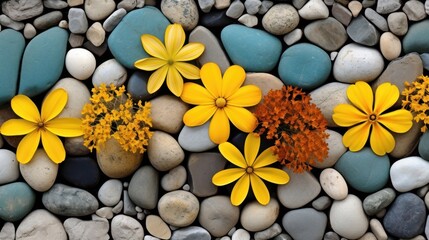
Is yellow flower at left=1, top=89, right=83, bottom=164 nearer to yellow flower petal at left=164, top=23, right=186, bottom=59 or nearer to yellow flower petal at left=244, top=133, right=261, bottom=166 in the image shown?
yellow flower petal at left=164, top=23, right=186, bottom=59

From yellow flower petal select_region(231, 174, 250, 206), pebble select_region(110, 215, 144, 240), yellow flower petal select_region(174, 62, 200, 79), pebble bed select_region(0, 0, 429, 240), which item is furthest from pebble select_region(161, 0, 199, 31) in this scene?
pebble select_region(110, 215, 144, 240)

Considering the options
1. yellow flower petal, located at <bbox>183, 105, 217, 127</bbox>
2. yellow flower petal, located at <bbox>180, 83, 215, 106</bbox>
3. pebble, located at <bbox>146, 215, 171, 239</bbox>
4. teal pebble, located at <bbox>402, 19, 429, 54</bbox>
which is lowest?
pebble, located at <bbox>146, 215, 171, 239</bbox>

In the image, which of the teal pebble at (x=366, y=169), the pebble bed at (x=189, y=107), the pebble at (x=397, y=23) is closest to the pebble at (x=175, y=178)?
the pebble bed at (x=189, y=107)

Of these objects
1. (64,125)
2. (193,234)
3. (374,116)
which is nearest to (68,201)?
(64,125)

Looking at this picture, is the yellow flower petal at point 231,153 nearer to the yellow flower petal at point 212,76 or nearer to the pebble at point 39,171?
the yellow flower petal at point 212,76

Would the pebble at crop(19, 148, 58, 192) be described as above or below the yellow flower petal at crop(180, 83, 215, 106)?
below

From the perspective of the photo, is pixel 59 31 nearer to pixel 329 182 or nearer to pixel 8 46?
pixel 8 46
